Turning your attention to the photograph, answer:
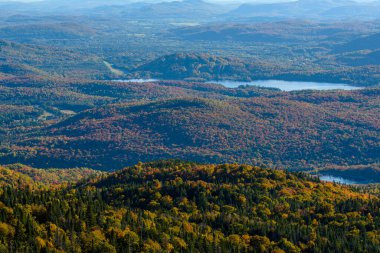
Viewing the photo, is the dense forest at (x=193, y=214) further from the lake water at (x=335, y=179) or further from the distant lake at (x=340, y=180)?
the lake water at (x=335, y=179)

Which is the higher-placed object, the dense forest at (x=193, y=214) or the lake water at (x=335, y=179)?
the dense forest at (x=193, y=214)

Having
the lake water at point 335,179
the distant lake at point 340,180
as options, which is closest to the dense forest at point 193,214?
the distant lake at point 340,180

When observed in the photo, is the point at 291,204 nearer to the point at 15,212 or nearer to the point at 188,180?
the point at 188,180

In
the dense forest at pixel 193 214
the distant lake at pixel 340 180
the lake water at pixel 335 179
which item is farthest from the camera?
the lake water at pixel 335 179

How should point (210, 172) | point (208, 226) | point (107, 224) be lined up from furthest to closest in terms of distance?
1. point (210, 172)
2. point (208, 226)
3. point (107, 224)

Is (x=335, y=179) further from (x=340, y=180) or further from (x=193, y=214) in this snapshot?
(x=193, y=214)

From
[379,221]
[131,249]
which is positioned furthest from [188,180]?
[131,249]

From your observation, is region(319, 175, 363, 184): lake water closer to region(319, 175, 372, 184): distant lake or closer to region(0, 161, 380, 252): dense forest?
region(319, 175, 372, 184): distant lake

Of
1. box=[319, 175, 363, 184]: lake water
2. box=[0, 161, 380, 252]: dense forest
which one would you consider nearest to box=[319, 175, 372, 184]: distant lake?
box=[319, 175, 363, 184]: lake water
